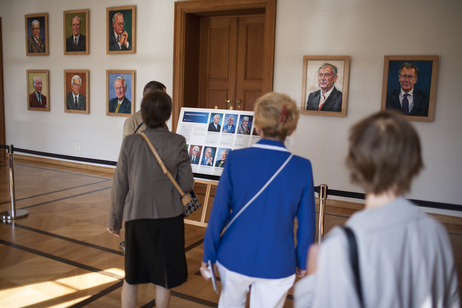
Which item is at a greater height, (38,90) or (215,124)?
(38,90)

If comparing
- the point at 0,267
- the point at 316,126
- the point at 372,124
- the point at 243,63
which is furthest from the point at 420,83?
the point at 0,267

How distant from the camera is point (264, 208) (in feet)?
6.05

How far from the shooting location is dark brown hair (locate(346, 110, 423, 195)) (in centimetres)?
101

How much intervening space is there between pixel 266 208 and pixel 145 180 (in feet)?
3.21

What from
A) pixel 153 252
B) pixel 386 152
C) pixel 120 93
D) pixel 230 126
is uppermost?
pixel 120 93

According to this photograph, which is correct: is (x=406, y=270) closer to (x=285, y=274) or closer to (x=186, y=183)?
(x=285, y=274)

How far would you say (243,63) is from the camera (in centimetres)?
759

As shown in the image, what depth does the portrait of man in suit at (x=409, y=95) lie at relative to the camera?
5.87 meters

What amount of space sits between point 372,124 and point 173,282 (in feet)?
6.44

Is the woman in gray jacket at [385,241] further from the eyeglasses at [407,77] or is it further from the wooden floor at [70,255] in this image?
the eyeglasses at [407,77]

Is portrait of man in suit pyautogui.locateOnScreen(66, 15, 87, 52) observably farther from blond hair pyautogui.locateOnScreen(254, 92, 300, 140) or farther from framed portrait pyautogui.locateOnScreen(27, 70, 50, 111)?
blond hair pyautogui.locateOnScreen(254, 92, 300, 140)

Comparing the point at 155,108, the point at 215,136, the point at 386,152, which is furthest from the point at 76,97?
the point at 386,152

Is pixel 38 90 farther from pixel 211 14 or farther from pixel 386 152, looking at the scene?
pixel 386 152

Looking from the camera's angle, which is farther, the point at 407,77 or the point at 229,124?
the point at 407,77
